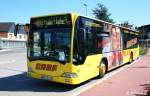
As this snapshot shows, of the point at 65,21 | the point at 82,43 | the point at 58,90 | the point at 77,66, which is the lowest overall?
the point at 58,90

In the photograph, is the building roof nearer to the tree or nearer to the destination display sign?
the tree

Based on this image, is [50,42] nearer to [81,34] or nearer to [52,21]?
[52,21]

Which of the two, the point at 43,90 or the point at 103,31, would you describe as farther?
the point at 103,31

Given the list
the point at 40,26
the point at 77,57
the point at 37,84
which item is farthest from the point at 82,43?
the point at 37,84

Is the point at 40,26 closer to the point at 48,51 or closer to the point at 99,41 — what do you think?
the point at 48,51

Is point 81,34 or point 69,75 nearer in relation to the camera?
point 69,75

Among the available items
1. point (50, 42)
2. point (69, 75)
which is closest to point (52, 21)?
point (50, 42)

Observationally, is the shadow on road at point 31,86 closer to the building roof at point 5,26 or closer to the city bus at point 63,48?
the city bus at point 63,48

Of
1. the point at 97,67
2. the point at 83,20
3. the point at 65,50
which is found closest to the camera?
the point at 65,50

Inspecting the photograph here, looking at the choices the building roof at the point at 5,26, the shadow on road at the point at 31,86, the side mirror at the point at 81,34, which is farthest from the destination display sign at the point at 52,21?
the building roof at the point at 5,26

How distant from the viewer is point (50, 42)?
41.2ft

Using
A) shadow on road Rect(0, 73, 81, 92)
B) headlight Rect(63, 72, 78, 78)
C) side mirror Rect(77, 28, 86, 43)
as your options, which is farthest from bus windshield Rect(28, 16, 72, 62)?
shadow on road Rect(0, 73, 81, 92)

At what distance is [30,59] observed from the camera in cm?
1295

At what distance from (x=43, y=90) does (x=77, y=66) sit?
1.51 meters
